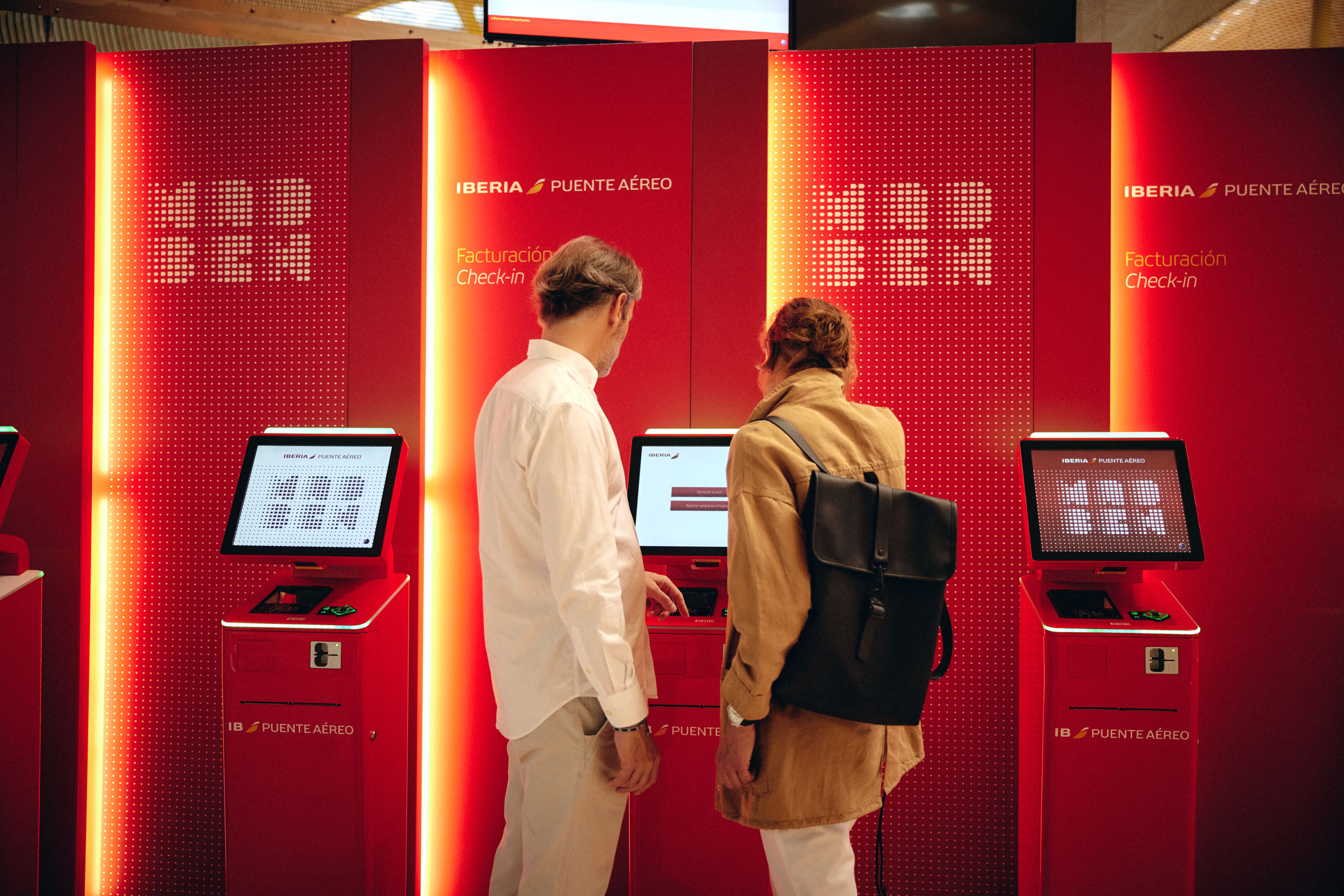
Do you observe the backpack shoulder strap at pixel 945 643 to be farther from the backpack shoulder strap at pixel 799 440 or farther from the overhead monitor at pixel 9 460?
the overhead monitor at pixel 9 460

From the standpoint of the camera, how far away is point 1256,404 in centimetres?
303

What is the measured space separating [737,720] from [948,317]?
1.94 metres

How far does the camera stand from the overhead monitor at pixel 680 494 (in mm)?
2637

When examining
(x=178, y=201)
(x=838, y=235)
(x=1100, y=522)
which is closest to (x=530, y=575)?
(x=1100, y=522)

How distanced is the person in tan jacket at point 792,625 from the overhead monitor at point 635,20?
2.26 m

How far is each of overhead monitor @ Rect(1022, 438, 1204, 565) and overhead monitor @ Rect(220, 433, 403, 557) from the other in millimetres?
2041

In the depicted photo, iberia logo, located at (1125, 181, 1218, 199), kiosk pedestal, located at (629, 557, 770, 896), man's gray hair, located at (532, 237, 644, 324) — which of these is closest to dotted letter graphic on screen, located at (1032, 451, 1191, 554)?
kiosk pedestal, located at (629, 557, 770, 896)

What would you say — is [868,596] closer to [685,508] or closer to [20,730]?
[685,508]

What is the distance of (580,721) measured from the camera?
5.94ft

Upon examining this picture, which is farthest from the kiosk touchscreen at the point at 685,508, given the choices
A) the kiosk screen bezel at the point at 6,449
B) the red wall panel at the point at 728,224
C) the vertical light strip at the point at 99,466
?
the vertical light strip at the point at 99,466

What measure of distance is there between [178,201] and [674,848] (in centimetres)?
299

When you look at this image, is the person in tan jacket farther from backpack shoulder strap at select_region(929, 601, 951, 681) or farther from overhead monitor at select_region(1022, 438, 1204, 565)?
overhead monitor at select_region(1022, 438, 1204, 565)

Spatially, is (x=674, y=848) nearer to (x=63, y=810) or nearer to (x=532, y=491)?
(x=532, y=491)

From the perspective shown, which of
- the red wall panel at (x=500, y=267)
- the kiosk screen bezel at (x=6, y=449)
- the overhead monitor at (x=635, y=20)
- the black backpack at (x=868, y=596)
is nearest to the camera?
the black backpack at (x=868, y=596)
